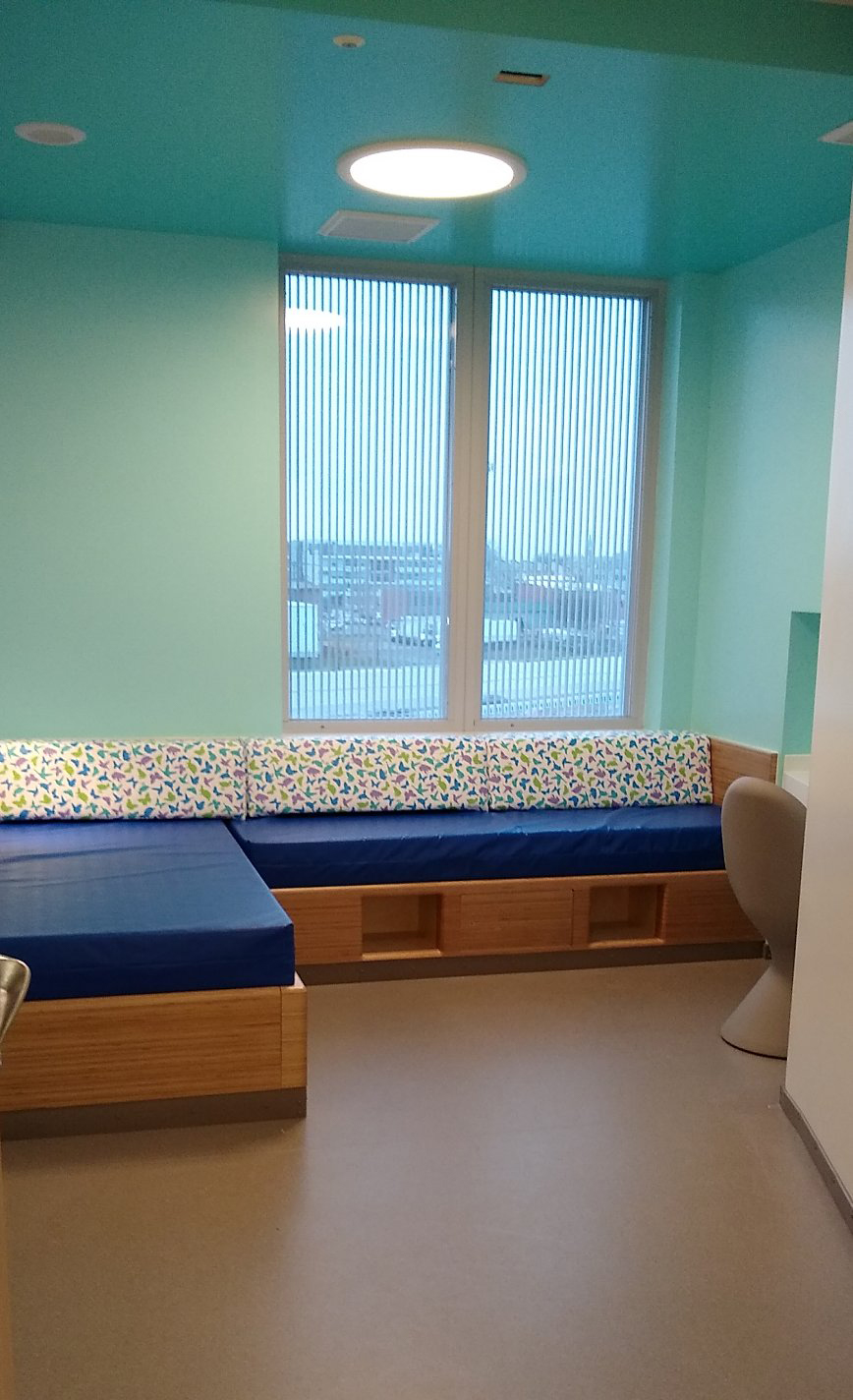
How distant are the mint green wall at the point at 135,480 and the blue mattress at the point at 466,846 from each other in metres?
0.78

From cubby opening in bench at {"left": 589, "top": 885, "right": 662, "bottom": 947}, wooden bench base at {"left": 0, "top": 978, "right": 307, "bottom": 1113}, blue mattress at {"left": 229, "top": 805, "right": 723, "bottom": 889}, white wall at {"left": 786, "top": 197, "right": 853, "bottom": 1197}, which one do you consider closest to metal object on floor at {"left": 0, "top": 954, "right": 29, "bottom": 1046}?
wooden bench base at {"left": 0, "top": 978, "right": 307, "bottom": 1113}

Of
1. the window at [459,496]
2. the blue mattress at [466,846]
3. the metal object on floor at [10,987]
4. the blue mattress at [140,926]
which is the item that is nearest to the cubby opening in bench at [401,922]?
the blue mattress at [466,846]

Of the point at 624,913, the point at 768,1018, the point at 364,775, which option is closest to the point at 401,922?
the point at 364,775

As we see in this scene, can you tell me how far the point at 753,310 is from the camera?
4.70 metres

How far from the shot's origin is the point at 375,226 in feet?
13.7

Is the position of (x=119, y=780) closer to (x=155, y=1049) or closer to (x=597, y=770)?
(x=155, y=1049)

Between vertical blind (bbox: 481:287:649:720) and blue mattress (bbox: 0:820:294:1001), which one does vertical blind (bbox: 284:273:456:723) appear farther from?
blue mattress (bbox: 0:820:294:1001)

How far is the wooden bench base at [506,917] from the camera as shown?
4.16 meters

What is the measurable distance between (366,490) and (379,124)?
73.5 inches

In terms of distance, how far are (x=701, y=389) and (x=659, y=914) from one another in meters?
2.27

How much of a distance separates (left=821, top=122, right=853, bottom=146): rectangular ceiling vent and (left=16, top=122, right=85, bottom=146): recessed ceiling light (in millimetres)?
2066

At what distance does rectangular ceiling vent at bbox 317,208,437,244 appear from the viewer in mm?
4059

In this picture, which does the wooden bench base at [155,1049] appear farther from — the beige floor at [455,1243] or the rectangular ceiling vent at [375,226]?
the rectangular ceiling vent at [375,226]

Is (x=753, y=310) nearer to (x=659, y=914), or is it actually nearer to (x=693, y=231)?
(x=693, y=231)
